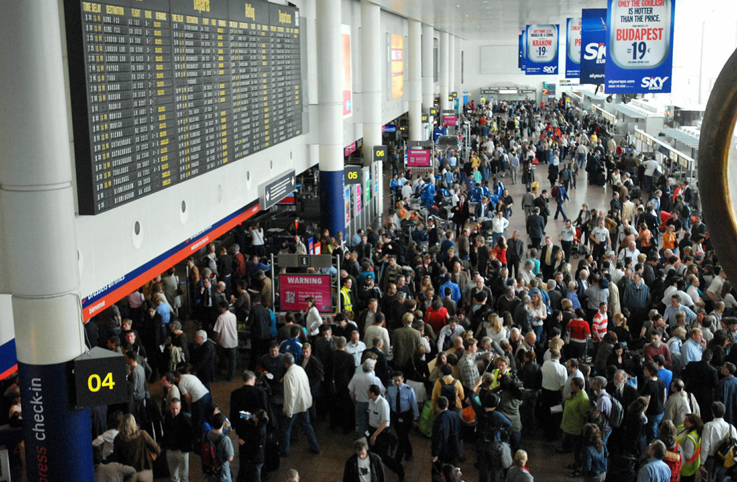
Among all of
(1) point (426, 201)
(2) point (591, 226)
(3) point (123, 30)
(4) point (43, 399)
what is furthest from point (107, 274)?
(1) point (426, 201)

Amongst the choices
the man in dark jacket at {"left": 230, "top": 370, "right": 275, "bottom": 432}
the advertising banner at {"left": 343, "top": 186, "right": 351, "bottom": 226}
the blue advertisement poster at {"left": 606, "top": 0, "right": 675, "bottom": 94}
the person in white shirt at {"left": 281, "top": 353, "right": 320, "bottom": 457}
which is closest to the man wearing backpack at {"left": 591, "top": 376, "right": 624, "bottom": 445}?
the person in white shirt at {"left": 281, "top": 353, "right": 320, "bottom": 457}

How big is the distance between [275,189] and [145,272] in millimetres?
5050

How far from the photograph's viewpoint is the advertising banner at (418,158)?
24.1 metres

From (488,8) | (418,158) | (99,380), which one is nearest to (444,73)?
(488,8)

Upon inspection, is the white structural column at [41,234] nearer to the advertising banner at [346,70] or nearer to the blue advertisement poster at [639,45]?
the blue advertisement poster at [639,45]

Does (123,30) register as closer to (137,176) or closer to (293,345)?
(137,176)

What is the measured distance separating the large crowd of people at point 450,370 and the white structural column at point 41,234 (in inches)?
30.8

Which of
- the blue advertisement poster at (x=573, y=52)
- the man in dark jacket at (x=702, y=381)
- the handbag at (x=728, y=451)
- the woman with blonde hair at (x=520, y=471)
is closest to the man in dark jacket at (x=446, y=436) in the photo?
the woman with blonde hair at (x=520, y=471)

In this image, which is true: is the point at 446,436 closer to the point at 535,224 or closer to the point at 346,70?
the point at 535,224

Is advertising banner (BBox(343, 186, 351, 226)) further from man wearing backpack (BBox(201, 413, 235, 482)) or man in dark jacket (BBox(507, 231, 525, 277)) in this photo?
man wearing backpack (BBox(201, 413, 235, 482))

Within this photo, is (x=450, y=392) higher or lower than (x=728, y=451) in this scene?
higher

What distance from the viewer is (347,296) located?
40.6 ft

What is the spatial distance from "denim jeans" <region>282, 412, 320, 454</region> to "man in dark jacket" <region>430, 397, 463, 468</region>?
70.4 inches

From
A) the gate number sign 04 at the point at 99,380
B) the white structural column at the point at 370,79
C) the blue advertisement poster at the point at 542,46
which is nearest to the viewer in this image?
the gate number sign 04 at the point at 99,380
